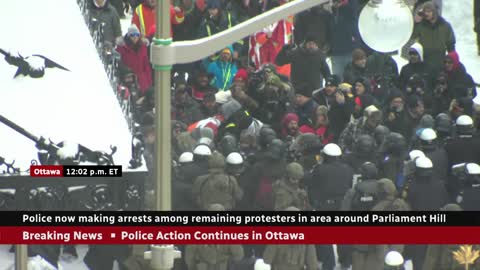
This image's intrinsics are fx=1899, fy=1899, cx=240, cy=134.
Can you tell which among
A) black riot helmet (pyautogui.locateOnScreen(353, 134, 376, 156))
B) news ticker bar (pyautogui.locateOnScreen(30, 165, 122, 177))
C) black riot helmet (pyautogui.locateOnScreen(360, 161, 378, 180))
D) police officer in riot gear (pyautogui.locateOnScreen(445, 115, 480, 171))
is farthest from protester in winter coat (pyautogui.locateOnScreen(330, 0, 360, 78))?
news ticker bar (pyautogui.locateOnScreen(30, 165, 122, 177))

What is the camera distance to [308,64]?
23.1 m

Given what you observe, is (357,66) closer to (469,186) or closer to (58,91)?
(58,91)

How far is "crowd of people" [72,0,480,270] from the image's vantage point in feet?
62.3

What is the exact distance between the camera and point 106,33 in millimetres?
23688

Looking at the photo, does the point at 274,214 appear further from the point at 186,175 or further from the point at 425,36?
the point at 425,36

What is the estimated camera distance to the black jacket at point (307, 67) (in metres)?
23.0

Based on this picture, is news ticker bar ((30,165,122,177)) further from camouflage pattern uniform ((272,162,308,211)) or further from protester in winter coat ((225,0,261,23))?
protester in winter coat ((225,0,261,23))

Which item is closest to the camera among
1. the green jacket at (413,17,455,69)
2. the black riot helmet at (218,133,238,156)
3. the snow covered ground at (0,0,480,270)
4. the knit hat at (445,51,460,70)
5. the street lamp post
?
the street lamp post

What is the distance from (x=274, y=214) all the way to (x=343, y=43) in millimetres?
7662

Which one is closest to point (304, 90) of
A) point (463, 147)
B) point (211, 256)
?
point (463, 147)

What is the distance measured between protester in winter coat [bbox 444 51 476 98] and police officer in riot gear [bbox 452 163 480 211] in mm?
3026

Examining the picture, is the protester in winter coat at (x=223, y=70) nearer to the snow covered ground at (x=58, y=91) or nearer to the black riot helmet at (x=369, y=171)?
the snow covered ground at (x=58, y=91)

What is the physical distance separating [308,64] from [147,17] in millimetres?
2140

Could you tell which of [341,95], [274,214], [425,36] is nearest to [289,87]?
[341,95]
